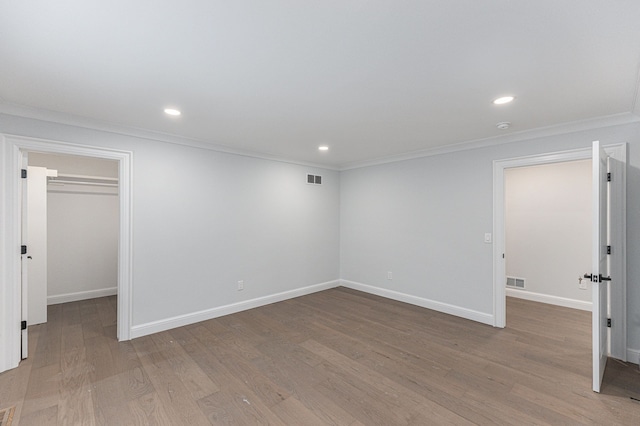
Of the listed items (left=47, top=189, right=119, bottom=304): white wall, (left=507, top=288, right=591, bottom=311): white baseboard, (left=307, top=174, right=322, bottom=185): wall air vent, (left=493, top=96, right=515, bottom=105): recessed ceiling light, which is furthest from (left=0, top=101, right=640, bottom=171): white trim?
(left=507, top=288, right=591, bottom=311): white baseboard

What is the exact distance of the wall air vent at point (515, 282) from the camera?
4941 millimetres

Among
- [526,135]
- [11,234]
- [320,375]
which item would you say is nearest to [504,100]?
[526,135]

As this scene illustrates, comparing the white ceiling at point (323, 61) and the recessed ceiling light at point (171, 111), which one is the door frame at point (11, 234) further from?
the recessed ceiling light at point (171, 111)

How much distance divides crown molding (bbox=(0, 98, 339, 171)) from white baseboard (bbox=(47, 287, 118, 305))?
313 centimetres

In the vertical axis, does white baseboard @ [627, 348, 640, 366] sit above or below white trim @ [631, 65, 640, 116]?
below

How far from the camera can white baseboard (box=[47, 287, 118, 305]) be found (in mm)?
4520

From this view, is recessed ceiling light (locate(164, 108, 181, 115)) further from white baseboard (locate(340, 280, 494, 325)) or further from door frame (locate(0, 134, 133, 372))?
white baseboard (locate(340, 280, 494, 325))

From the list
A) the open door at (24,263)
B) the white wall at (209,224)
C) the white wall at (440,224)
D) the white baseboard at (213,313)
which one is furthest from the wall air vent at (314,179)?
the open door at (24,263)

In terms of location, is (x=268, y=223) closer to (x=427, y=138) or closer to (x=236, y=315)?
(x=236, y=315)

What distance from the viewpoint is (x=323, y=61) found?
73.5 inches

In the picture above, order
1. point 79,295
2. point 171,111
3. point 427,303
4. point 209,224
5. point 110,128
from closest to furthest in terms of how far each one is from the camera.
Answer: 1. point 171,111
2. point 110,128
3. point 209,224
4. point 427,303
5. point 79,295

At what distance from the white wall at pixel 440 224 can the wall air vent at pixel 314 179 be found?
0.60 metres

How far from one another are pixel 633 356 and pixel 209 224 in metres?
4.95

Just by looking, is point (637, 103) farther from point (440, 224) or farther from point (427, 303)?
point (427, 303)
